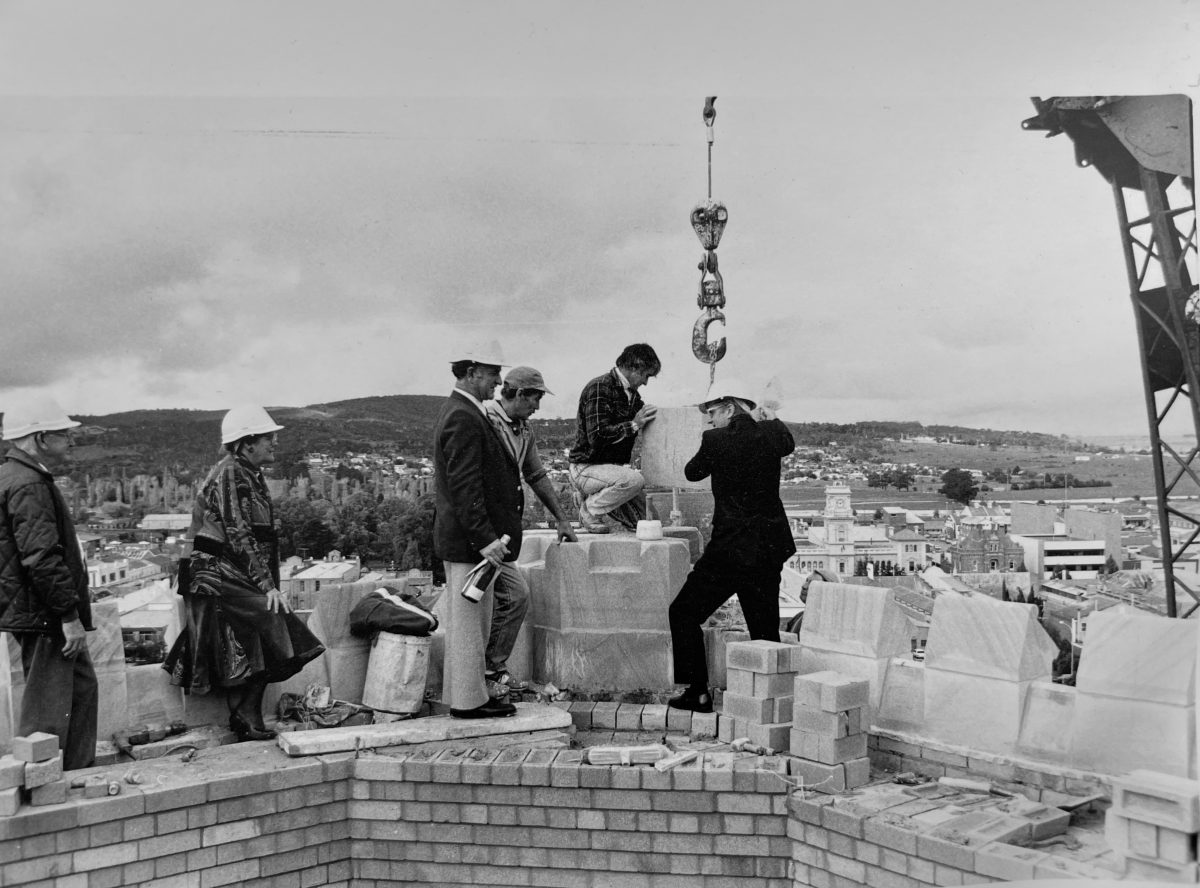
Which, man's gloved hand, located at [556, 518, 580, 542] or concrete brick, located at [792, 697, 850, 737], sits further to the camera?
man's gloved hand, located at [556, 518, 580, 542]

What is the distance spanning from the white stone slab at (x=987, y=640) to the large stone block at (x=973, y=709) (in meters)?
0.04

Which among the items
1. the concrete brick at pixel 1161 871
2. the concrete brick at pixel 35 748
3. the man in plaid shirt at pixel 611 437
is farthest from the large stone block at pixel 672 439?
the concrete brick at pixel 35 748

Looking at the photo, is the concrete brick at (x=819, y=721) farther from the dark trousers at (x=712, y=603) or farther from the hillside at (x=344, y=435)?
the hillside at (x=344, y=435)

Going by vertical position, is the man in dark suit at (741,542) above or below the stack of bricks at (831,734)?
above

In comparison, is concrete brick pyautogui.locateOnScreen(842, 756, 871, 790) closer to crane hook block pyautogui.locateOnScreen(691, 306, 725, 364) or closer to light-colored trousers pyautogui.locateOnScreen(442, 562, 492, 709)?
light-colored trousers pyautogui.locateOnScreen(442, 562, 492, 709)

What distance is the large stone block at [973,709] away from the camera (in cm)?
517

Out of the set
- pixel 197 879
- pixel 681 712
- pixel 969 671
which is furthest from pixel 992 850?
pixel 197 879

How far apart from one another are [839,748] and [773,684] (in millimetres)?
608

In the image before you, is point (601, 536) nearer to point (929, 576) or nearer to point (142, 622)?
point (929, 576)

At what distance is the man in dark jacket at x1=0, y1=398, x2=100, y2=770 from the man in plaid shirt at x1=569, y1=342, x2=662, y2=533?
10.5ft

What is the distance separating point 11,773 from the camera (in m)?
4.48

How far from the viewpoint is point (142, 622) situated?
5.87 meters

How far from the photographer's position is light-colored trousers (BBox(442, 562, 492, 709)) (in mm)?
5754

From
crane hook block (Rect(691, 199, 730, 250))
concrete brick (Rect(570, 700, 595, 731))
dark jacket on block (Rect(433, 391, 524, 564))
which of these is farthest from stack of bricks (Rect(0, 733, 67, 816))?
crane hook block (Rect(691, 199, 730, 250))
